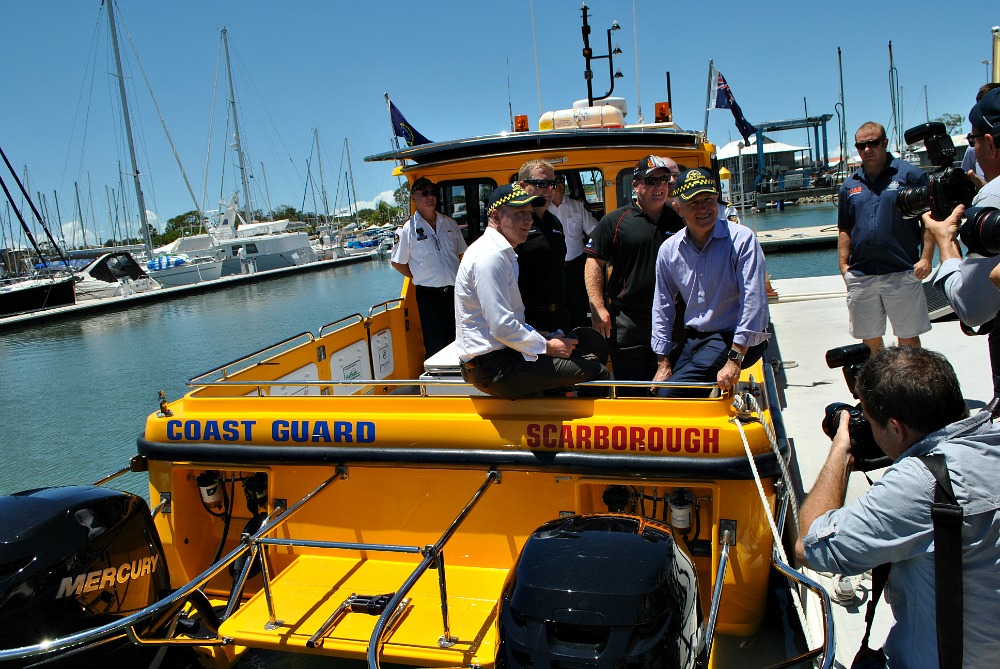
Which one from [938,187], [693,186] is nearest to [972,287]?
[938,187]

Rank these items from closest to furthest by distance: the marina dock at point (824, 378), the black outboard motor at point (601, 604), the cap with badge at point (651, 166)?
1. the black outboard motor at point (601, 604)
2. the marina dock at point (824, 378)
3. the cap with badge at point (651, 166)

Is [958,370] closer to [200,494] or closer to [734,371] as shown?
[734,371]

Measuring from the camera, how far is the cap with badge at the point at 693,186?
334 cm

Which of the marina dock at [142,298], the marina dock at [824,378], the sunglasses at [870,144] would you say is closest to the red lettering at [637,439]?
the marina dock at [824,378]

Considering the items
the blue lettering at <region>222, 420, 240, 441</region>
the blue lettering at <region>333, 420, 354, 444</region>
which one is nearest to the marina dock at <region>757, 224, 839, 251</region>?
the blue lettering at <region>333, 420, 354, 444</region>

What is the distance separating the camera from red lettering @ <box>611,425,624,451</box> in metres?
3.02

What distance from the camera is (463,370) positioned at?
3.39 meters

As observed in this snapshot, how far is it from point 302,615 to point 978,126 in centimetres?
350

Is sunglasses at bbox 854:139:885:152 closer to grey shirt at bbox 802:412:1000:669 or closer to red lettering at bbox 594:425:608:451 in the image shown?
red lettering at bbox 594:425:608:451

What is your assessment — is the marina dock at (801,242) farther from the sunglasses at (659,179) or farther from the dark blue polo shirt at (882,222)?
the sunglasses at (659,179)

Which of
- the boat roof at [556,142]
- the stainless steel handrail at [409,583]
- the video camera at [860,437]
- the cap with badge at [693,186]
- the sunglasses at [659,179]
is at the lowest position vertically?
the stainless steel handrail at [409,583]

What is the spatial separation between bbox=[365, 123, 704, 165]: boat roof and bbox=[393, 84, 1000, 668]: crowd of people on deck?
1.39ft

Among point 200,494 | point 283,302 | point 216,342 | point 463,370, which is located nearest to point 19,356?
point 216,342

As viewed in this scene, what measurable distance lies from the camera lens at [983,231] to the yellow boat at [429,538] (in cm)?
96
